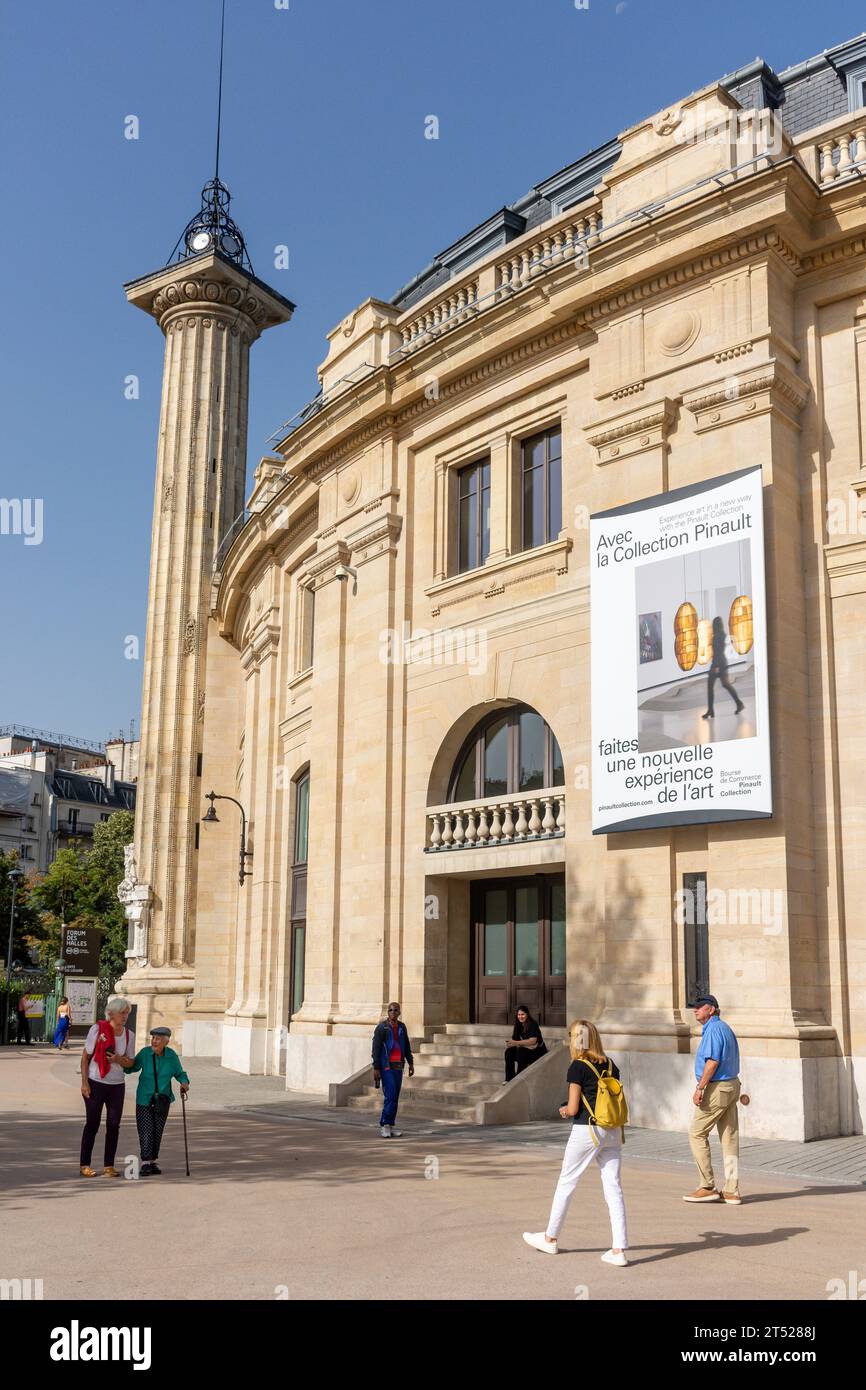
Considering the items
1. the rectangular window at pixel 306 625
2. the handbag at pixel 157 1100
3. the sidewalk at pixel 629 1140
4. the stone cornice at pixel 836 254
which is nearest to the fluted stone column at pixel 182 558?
the rectangular window at pixel 306 625

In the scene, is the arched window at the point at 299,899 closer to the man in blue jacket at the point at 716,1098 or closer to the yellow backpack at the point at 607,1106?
the man in blue jacket at the point at 716,1098

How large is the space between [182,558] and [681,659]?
24440mm

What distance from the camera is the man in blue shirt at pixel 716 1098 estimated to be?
10.8 meters

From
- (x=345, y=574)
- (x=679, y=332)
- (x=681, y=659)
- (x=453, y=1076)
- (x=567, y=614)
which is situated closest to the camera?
(x=681, y=659)

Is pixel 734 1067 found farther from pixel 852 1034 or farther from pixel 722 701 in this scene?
pixel 722 701

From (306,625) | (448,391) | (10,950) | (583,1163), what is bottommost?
(583,1163)

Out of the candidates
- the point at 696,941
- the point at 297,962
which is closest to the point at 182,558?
the point at 297,962

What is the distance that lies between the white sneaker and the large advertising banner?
7.94 meters

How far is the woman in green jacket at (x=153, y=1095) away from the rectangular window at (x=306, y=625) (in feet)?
51.6

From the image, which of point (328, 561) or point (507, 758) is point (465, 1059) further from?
point (328, 561)

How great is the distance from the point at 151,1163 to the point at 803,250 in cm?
1394

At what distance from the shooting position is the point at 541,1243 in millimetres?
8320

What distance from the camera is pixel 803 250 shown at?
56.8 feet

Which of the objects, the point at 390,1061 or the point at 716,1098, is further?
the point at 390,1061
